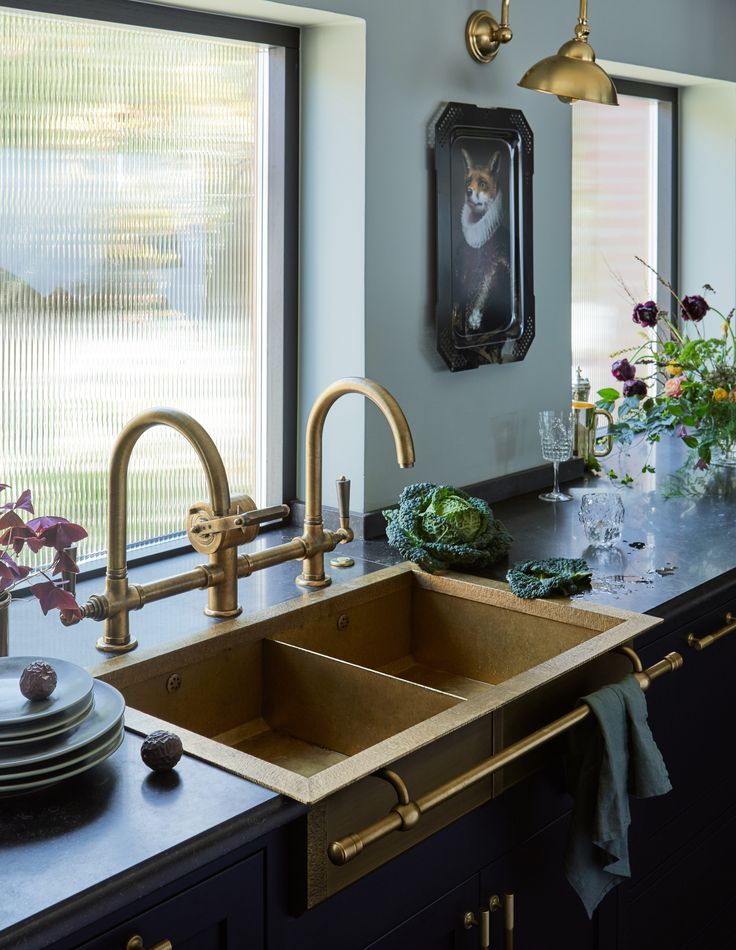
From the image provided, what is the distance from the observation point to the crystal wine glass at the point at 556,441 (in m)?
2.64

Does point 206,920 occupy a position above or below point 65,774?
below

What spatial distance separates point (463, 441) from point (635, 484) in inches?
21.6

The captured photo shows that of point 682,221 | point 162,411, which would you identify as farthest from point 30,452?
point 682,221

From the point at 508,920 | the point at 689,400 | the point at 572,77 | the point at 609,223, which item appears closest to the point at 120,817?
the point at 508,920

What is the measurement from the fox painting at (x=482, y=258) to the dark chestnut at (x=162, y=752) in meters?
1.38

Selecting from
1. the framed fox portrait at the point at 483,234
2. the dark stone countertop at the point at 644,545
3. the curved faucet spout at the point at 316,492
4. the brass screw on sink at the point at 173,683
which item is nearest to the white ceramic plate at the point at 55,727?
the brass screw on sink at the point at 173,683

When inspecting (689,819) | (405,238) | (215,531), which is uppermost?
(405,238)

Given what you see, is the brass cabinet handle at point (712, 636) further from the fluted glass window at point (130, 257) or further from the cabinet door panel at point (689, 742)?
the fluted glass window at point (130, 257)

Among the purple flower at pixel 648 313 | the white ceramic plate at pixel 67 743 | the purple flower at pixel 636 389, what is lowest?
the white ceramic plate at pixel 67 743

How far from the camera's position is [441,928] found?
1.49m

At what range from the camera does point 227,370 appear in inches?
92.3

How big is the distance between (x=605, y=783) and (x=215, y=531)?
671mm

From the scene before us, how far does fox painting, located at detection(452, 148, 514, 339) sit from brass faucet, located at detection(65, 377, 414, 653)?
646 millimetres

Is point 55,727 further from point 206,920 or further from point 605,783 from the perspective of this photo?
point 605,783
